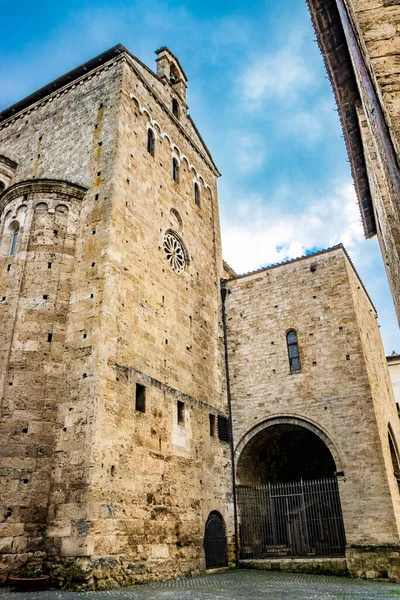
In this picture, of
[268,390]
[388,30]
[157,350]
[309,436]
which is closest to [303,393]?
[268,390]

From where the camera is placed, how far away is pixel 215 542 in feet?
43.5

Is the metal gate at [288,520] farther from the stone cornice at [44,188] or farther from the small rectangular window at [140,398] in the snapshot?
the stone cornice at [44,188]

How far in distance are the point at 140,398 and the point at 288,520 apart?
6294 mm

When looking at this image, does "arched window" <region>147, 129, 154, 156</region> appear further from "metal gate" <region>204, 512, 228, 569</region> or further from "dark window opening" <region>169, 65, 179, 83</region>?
"metal gate" <region>204, 512, 228, 569</region>

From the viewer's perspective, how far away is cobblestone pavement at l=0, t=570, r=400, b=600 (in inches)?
321

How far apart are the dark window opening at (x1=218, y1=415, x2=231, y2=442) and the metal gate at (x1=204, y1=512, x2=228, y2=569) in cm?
231

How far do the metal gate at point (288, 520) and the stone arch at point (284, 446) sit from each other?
2.55ft

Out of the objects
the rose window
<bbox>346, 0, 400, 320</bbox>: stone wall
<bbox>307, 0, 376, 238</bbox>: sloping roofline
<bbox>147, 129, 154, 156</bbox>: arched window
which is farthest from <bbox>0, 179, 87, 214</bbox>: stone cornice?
<bbox>346, 0, 400, 320</bbox>: stone wall

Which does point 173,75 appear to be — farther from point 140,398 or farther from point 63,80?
point 140,398

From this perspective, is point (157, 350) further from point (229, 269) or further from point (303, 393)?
point (229, 269)

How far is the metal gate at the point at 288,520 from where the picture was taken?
13.8 m

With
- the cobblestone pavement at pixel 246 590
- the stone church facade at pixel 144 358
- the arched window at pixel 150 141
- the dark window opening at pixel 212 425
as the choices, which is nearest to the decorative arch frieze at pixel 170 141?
the stone church facade at pixel 144 358

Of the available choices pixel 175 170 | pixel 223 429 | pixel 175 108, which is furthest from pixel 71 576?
→ pixel 175 108

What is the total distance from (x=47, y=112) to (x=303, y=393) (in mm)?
13191
